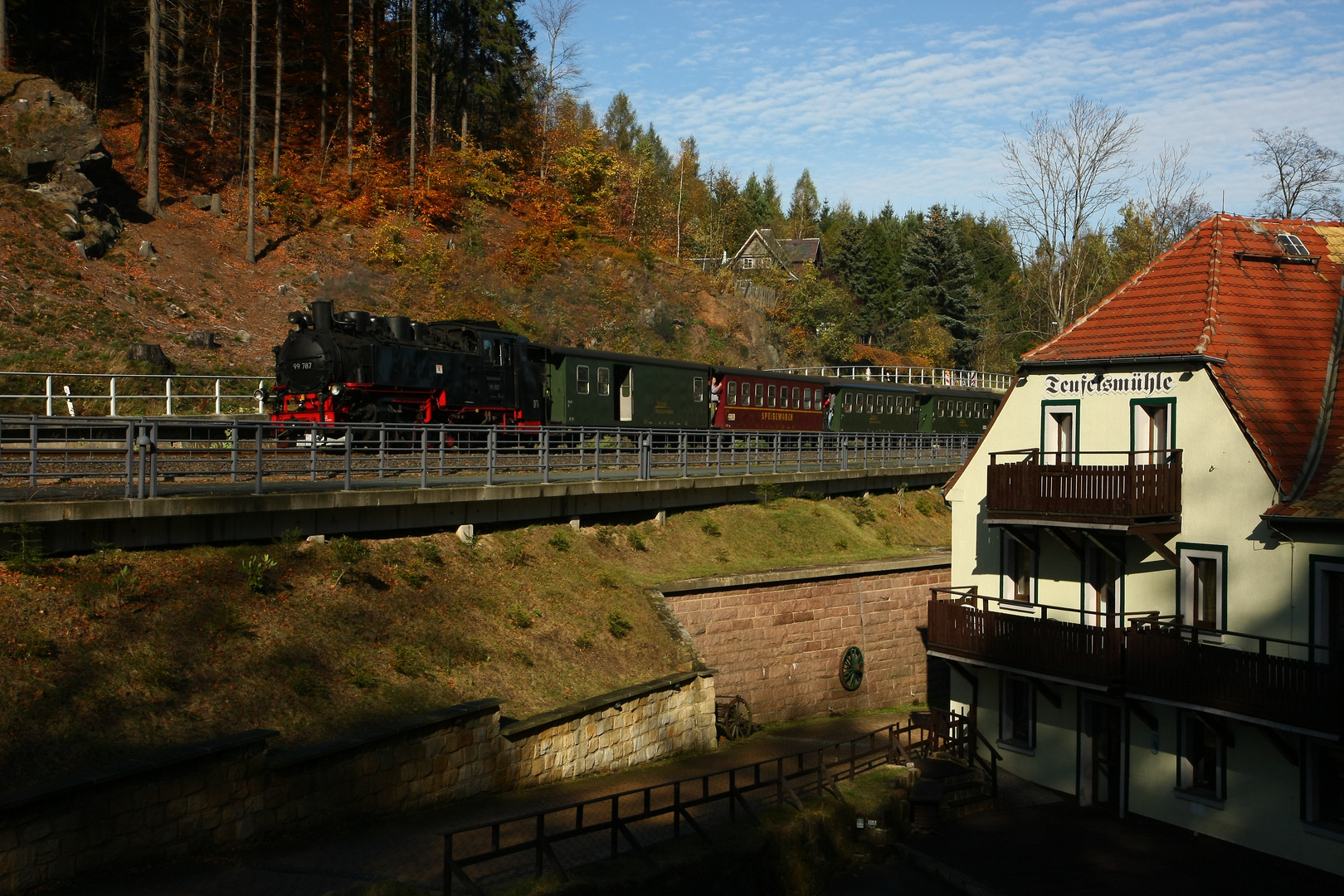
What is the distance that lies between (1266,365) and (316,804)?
16418 millimetres

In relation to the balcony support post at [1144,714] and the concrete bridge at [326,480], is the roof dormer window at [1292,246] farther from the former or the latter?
the concrete bridge at [326,480]

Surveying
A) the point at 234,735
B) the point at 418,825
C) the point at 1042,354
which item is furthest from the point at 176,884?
the point at 1042,354

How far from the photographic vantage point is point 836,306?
2992 inches

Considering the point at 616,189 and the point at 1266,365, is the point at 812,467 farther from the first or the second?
the point at 616,189

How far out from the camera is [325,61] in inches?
1989

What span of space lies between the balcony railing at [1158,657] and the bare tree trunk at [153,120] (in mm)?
35522

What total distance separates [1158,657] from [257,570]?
13.4 meters

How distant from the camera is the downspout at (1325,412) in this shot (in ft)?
53.2

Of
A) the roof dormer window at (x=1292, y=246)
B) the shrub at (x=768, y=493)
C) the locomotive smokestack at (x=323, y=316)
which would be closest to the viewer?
the roof dormer window at (x=1292, y=246)

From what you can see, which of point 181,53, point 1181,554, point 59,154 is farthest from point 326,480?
point 181,53

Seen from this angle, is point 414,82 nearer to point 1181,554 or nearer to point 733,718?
point 733,718

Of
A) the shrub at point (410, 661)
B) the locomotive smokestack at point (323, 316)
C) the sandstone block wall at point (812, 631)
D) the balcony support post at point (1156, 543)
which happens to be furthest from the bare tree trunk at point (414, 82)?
the balcony support post at point (1156, 543)

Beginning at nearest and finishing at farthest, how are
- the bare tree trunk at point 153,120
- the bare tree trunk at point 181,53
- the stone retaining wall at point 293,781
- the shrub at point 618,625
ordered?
the stone retaining wall at point 293,781 → the shrub at point 618,625 → the bare tree trunk at point 153,120 → the bare tree trunk at point 181,53

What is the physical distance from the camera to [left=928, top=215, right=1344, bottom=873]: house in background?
50.4 ft
